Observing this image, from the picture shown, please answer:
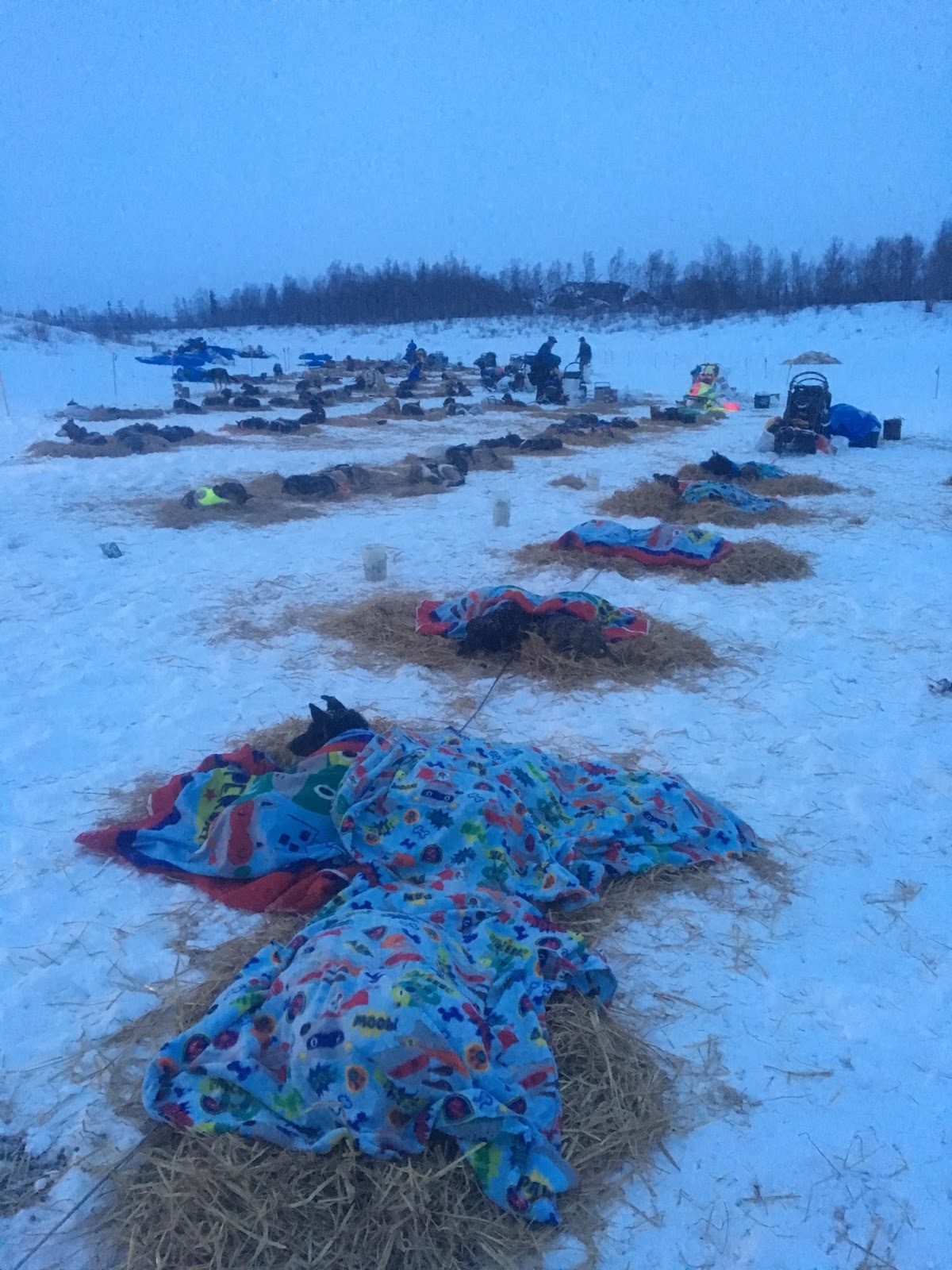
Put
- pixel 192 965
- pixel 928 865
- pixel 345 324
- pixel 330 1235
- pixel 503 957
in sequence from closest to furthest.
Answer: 1. pixel 330 1235
2. pixel 503 957
3. pixel 192 965
4. pixel 928 865
5. pixel 345 324

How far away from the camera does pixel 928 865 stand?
3.68 metres

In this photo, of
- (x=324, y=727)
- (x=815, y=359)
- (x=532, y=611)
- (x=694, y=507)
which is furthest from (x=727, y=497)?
(x=815, y=359)

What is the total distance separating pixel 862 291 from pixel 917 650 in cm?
4118

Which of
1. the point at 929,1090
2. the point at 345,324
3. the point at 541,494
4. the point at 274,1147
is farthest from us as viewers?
the point at 345,324

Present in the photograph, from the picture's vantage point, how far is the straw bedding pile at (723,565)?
7.71 metres

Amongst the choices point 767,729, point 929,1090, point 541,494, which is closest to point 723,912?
point 929,1090

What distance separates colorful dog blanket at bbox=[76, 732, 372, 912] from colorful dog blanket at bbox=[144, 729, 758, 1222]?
15 cm

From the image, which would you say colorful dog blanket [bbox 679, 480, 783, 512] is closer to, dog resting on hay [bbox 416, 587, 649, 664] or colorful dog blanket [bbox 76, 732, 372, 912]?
dog resting on hay [bbox 416, 587, 649, 664]

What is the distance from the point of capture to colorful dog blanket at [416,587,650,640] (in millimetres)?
5930

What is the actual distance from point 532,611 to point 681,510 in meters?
4.87

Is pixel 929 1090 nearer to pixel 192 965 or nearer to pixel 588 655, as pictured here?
pixel 192 965

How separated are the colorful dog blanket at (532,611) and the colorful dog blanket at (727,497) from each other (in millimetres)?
4570

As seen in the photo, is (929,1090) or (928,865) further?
(928,865)

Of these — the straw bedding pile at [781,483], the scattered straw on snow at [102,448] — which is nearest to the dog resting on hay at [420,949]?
the straw bedding pile at [781,483]
